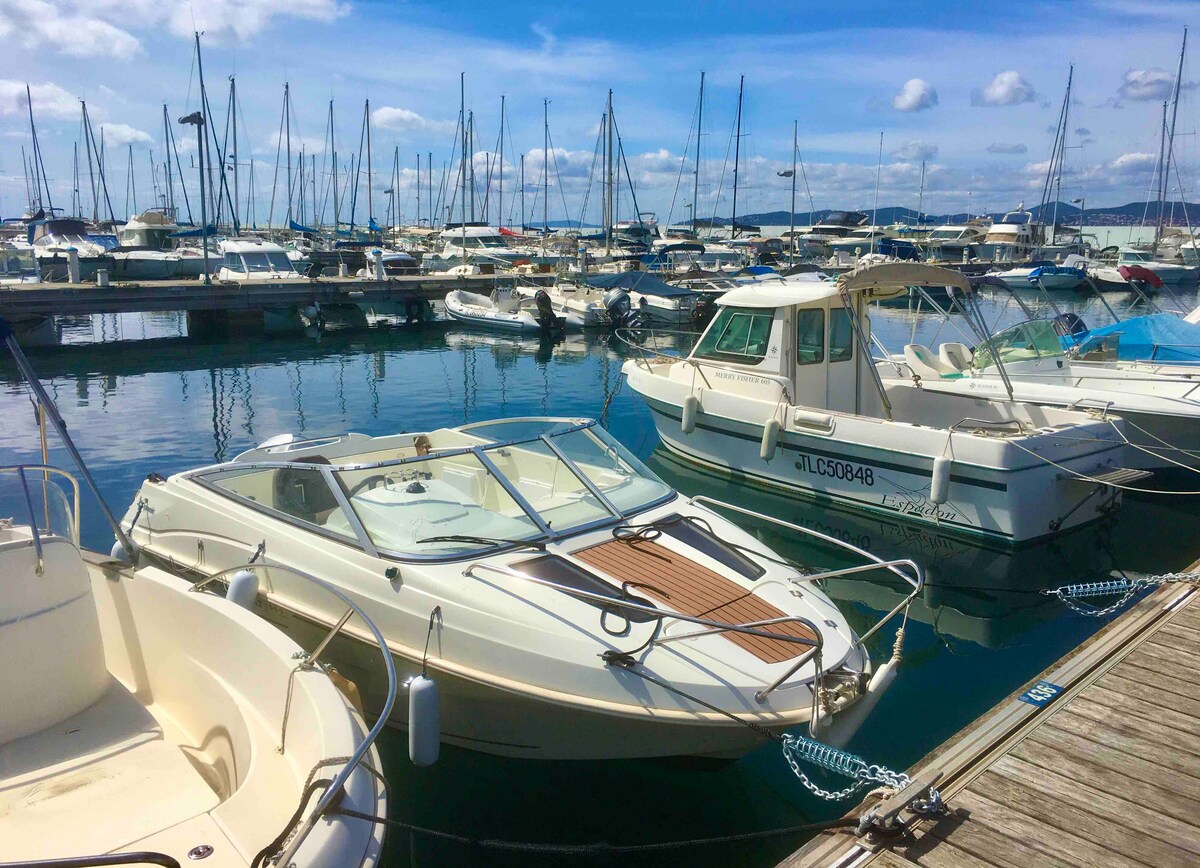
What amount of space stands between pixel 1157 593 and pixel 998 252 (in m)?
62.0

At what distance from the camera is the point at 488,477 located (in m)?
6.80

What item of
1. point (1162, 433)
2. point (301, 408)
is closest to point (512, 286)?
point (301, 408)

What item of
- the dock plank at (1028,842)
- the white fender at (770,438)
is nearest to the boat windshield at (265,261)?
the white fender at (770,438)

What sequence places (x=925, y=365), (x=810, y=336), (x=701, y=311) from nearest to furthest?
(x=810, y=336) < (x=925, y=365) < (x=701, y=311)

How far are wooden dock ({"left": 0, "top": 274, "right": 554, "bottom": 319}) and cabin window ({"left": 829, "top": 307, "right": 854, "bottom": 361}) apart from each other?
24.6 metres

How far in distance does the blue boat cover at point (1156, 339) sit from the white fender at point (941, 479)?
719cm

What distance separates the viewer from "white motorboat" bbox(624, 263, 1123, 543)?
413 inches

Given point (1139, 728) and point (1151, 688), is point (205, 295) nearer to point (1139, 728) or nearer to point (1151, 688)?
point (1151, 688)

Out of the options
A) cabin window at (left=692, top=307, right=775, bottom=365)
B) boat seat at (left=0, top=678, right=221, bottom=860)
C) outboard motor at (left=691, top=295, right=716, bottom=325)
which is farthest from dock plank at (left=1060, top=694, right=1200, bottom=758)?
outboard motor at (left=691, top=295, right=716, bottom=325)

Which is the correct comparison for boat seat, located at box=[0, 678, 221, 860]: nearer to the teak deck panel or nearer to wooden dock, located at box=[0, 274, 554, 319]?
the teak deck panel

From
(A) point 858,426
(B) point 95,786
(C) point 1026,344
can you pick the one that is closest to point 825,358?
(A) point 858,426

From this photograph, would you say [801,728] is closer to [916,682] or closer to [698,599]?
[698,599]

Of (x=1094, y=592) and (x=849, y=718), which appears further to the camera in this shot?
(x=1094, y=592)

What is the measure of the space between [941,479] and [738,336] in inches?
154
